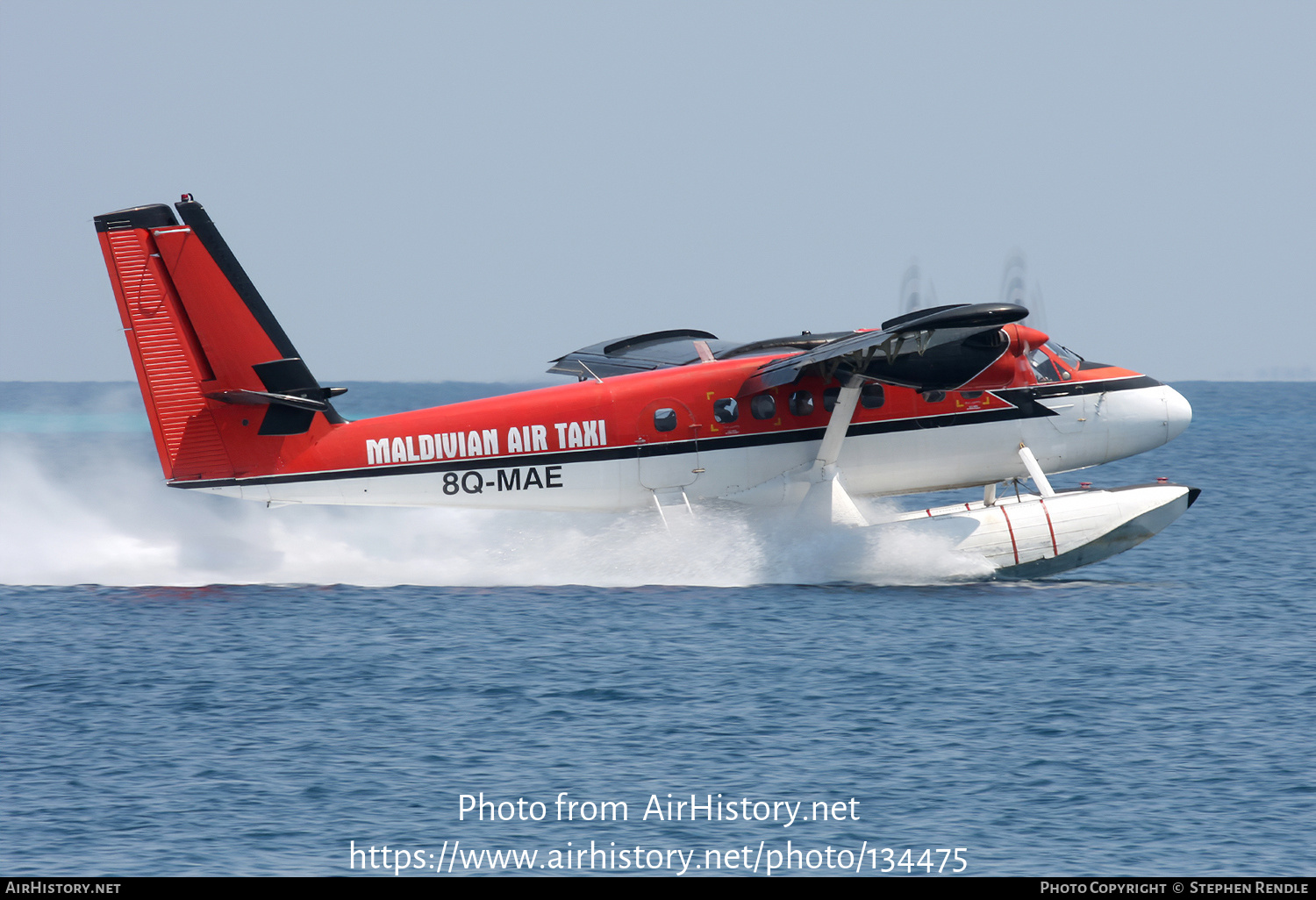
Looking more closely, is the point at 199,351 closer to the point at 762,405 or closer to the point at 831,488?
the point at 762,405

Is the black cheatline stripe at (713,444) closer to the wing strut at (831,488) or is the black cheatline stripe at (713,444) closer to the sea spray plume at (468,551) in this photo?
the wing strut at (831,488)

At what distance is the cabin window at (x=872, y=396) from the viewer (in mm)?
19250

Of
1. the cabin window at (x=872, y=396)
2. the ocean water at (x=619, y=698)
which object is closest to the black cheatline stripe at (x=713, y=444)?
the cabin window at (x=872, y=396)

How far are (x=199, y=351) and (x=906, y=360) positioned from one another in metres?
9.69

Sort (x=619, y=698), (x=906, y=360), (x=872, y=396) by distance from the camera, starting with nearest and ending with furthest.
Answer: (x=619, y=698) → (x=906, y=360) → (x=872, y=396)

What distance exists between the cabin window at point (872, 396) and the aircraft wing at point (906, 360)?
53 centimetres

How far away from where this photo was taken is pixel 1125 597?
19.1 m

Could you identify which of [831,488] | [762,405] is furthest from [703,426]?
[831,488]

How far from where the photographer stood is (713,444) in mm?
19047

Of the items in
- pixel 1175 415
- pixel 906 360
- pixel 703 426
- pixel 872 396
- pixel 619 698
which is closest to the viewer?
pixel 619 698

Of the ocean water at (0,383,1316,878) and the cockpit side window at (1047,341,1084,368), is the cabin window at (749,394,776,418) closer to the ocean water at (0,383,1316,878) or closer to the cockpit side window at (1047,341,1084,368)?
the ocean water at (0,383,1316,878)

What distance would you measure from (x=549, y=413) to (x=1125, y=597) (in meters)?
8.77

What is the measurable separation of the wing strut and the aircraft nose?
5.03m
